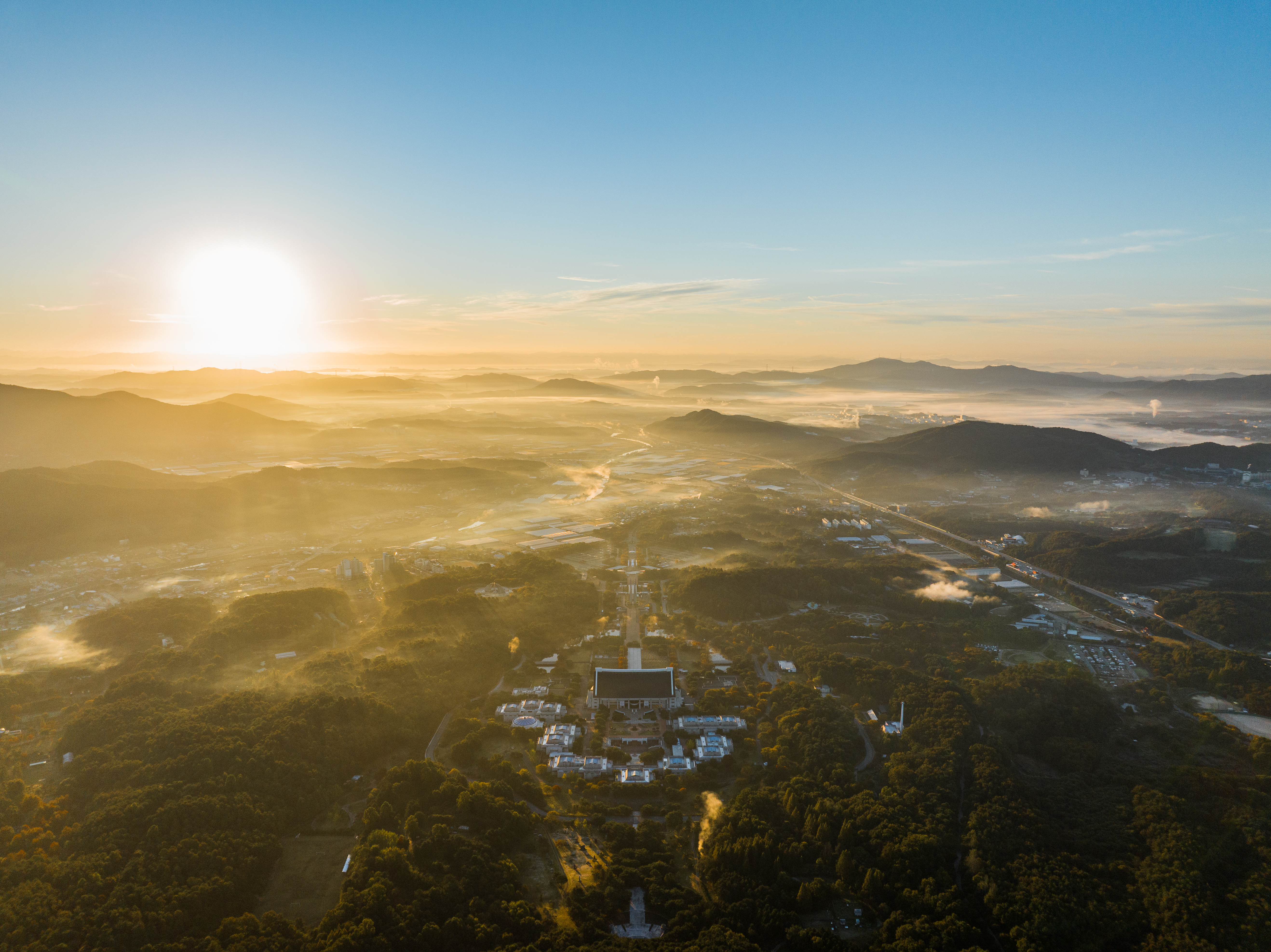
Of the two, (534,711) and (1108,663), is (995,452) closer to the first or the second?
(1108,663)

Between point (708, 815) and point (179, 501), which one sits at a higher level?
point (179, 501)

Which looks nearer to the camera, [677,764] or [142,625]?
[677,764]

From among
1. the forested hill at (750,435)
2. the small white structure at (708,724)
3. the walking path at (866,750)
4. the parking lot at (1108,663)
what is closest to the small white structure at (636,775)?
the small white structure at (708,724)

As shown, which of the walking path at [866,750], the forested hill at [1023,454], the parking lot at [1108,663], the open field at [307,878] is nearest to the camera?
the open field at [307,878]

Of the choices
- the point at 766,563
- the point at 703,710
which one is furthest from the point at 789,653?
the point at 766,563

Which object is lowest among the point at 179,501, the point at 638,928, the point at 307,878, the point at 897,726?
the point at 307,878

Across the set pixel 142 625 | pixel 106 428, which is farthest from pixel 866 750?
pixel 106 428

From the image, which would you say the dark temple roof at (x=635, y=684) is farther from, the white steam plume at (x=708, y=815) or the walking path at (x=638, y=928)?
the walking path at (x=638, y=928)

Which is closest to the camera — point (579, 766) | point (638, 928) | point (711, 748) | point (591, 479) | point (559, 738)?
point (638, 928)

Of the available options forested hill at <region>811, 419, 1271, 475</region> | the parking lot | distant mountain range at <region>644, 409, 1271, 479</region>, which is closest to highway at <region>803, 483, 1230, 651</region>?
the parking lot
